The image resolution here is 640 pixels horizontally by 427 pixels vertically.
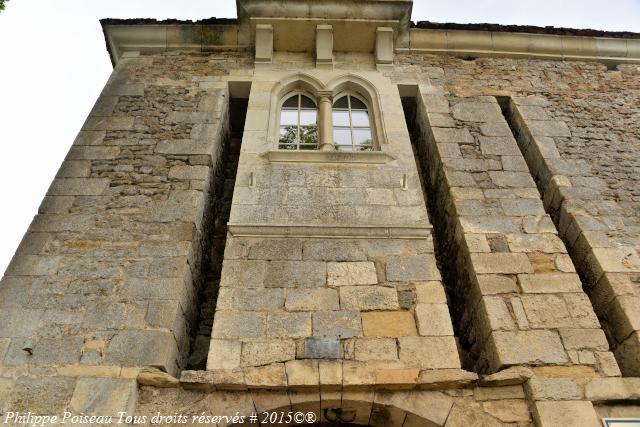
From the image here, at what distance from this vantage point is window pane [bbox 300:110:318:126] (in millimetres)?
5730

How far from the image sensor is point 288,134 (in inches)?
219

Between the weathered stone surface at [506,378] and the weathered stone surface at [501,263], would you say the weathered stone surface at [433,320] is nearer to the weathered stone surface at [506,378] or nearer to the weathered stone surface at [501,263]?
the weathered stone surface at [506,378]

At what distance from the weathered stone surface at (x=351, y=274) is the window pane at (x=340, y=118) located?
92.1 inches

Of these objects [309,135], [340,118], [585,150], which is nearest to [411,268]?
[309,135]

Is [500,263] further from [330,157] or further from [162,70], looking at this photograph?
[162,70]

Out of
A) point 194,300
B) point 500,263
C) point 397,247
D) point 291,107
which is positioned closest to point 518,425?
point 500,263

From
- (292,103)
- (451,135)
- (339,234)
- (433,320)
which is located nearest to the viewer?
(433,320)

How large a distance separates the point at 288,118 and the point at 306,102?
1.41ft

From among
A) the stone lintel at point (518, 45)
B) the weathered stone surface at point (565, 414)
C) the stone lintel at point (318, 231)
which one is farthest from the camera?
the stone lintel at point (518, 45)

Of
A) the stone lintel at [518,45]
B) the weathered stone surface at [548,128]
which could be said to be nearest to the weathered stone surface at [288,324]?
→ the weathered stone surface at [548,128]

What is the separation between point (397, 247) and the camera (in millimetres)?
4051

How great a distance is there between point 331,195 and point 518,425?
7.97ft

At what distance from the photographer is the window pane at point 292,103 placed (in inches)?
236

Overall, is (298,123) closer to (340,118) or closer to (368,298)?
(340,118)
